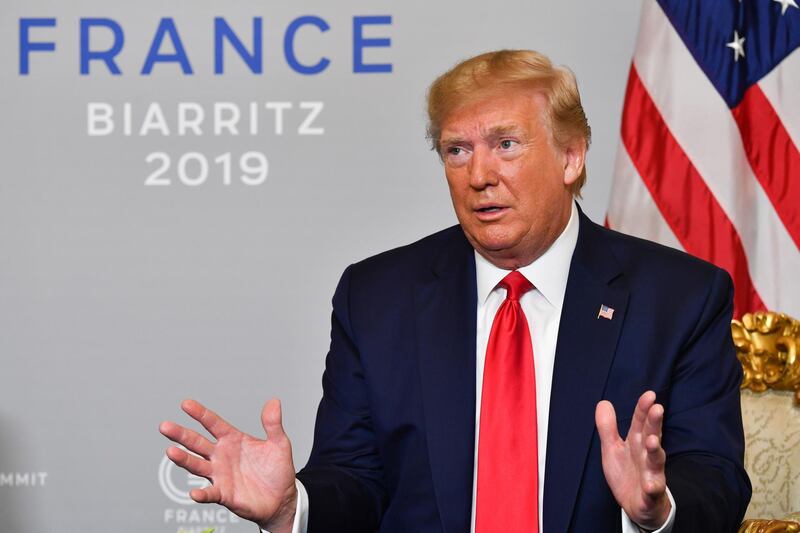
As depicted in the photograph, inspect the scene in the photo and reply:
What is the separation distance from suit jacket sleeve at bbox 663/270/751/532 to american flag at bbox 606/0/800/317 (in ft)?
3.40

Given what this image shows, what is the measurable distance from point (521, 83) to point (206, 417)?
3.07 feet

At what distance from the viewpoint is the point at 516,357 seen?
212 cm

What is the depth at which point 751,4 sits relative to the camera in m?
3.29

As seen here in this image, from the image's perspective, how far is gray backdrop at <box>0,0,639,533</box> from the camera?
3643 millimetres

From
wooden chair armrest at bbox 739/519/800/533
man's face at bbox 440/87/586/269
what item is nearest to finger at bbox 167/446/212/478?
man's face at bbox 440/87/586/269

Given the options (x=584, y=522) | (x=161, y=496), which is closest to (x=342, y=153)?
(x=161, y=496)

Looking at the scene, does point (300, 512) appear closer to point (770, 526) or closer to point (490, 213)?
point (490, 213)

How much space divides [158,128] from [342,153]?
62cm

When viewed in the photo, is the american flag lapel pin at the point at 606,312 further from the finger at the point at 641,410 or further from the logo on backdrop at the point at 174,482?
the logo on backdrop at the point at 174,482

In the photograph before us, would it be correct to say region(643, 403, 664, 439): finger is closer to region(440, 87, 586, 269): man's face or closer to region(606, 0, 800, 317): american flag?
region(440, 87, 586, 269): man's face

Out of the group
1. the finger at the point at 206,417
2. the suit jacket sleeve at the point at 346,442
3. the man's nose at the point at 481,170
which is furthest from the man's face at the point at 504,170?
the finger at the point at 206,417

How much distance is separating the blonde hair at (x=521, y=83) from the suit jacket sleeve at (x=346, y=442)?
1.62 ft

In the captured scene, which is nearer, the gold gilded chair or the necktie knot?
the necktie knot

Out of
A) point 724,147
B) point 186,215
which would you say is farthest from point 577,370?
point 186,215
